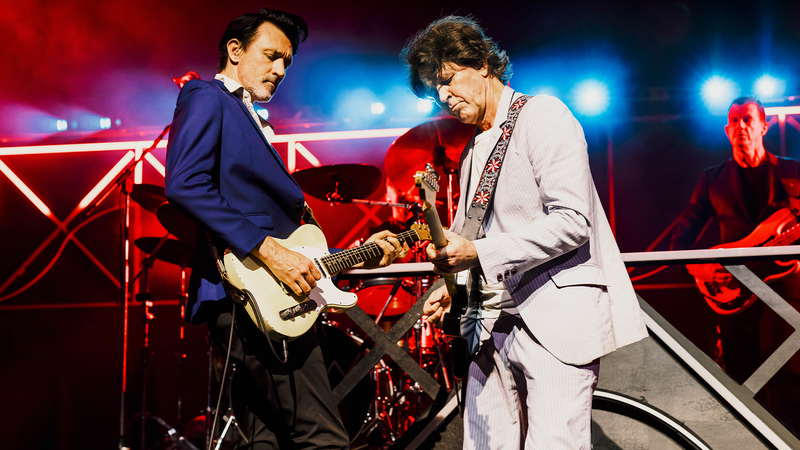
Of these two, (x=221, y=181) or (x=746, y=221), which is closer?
(x=221, y=181)

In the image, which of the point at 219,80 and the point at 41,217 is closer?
the point at 219,80

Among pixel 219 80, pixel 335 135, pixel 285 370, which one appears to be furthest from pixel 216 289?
pixel 335 135

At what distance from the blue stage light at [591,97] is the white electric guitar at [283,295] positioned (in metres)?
5.09

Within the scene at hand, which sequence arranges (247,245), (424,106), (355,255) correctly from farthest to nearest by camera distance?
(424,106) → (355,255) → (247,245)

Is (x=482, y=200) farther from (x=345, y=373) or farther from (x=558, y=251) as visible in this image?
(x=345, y=373)

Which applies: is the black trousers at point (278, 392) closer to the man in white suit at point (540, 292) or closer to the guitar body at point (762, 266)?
the man in white suit at point (540, 292)

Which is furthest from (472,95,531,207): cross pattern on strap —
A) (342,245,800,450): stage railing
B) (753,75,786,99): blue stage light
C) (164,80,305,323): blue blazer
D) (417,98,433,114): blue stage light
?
(753,75,786,99): blue stage light

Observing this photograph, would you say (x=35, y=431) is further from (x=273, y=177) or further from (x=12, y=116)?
(x=273, y=177)

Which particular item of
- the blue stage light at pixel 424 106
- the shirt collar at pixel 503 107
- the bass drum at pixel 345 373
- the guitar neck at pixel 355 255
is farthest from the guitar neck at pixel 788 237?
the shirt collar at pixel 503 107

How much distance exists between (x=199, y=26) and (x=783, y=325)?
6965 millimetres

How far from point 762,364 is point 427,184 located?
1.97 meters

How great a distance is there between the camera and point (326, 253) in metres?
1.98

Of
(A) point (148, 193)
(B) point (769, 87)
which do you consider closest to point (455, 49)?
(A) point (148, 193)

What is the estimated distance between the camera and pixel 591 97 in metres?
6.13
